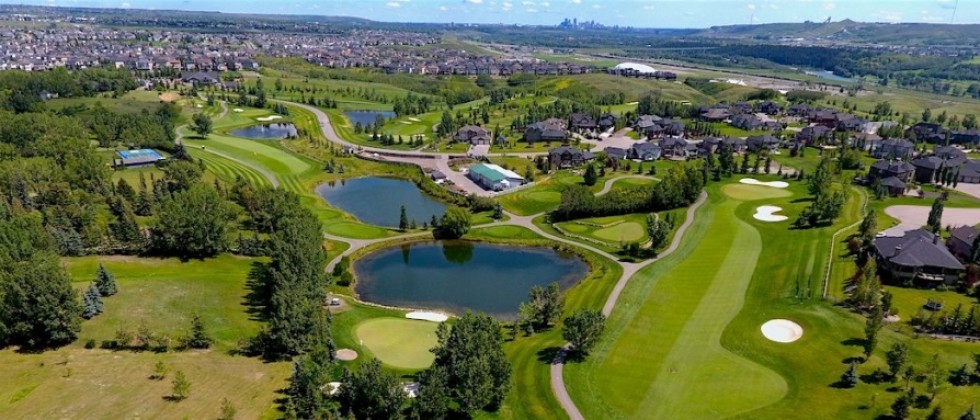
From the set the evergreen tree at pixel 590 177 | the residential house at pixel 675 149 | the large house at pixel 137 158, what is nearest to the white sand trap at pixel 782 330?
the evergreen tree at pixel 590 177

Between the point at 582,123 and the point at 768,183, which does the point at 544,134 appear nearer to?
the point at 582,123

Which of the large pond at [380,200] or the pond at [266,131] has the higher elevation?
the pond at [266,131]

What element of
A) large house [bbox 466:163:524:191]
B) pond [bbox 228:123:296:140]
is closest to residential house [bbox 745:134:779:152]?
large house [bbox 466:163:524:191]

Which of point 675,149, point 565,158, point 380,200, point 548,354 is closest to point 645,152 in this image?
point 675,149

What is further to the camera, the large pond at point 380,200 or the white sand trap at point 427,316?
the large pond at point 380,200

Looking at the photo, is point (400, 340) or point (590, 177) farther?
point (590, 177)

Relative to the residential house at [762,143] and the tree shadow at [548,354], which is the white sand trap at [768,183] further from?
the tree shadow at [548,354]
